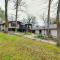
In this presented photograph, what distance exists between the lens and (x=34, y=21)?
8462 cm

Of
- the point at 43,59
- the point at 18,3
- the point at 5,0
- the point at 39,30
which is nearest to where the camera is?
the point at 43,59

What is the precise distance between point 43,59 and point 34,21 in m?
74.7

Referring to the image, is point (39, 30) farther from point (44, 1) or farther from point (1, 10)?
point (44, 1)

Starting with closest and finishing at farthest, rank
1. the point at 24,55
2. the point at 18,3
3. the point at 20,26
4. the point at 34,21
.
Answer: the point at 24,55 → the point at 18,3 → the point at 20,26 → the point at 34,21

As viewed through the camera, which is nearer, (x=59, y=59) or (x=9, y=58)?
(x=9, y=58)

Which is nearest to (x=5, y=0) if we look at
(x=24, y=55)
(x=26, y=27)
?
(x=24, y=55)

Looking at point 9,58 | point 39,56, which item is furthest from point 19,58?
point 39,56

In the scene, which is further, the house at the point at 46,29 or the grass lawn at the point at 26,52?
the house at the point at 46,29

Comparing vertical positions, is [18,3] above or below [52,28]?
above

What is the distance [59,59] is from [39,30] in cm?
5052

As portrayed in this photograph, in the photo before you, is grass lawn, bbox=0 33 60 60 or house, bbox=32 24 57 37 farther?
house, bbox=32 24 57 37

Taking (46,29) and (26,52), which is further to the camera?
(46,29)

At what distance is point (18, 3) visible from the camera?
49.0m

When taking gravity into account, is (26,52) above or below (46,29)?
above
